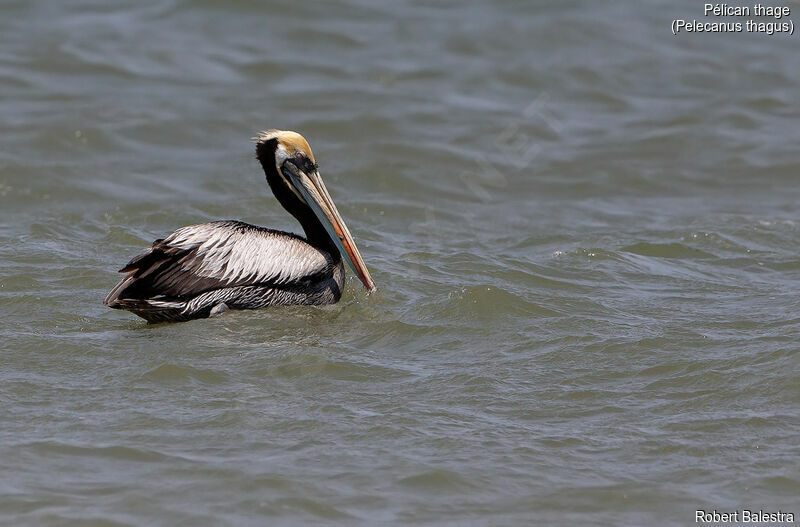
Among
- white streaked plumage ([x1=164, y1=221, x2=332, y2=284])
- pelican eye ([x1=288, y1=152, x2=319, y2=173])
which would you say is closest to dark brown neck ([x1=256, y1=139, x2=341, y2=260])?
pelican eye ([x1=288, y1=152, x2=319, y2=173])

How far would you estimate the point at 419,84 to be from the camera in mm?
10594

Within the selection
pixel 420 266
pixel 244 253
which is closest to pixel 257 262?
pixel 244 253

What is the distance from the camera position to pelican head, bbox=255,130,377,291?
598 centimetres

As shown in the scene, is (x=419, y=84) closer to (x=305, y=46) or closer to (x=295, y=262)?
(x=305, y=46)

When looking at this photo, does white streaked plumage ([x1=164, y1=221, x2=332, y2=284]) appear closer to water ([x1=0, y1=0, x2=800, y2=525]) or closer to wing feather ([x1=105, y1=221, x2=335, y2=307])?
wing feather ([x1=105, y1=221, x2=335, y2=307])

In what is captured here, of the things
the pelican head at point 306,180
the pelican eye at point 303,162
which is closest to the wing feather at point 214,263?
the pelican head at point 306,180

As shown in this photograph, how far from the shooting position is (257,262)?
5633mm

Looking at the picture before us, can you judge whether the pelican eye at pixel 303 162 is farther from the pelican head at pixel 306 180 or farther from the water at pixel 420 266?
the water at pixel 420 266

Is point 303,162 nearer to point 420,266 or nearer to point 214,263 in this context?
point 214,263

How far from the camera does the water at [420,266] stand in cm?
388

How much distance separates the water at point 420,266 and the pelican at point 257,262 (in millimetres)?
161

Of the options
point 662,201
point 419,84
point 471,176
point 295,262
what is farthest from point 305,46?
point 295,262

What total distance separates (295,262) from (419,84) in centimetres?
513

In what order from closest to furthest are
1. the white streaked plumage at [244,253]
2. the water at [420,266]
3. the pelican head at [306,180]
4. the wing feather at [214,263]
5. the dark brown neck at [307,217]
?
the water at [420,266] → the wing feather at [214,263] → the white streaked plumage at [244,253] → the pelican head at [306,180] → the dark brown neck at [307,217]
